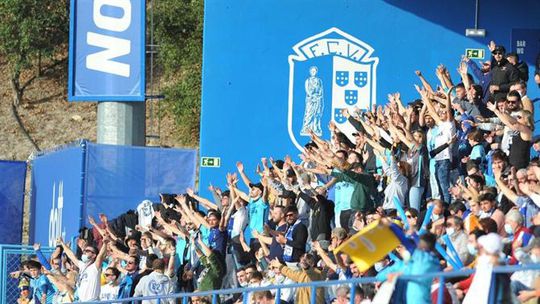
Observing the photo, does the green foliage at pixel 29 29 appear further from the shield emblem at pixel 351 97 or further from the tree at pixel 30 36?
the shield emblem at pixel 351 97

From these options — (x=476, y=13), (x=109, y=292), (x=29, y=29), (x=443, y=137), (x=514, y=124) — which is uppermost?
(x=29, y=29)

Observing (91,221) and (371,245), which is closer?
(371,245)

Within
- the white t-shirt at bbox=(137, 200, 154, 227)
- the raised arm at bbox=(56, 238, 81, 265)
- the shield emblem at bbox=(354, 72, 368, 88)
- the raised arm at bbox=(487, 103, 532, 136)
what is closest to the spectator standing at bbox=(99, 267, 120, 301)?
the raised arm at bbox=(56, 238, 81, 265)

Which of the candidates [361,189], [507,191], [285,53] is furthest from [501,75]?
[285,53]

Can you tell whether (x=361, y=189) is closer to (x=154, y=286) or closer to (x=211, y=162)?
(x=154, y=286)

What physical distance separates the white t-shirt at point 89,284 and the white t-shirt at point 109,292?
0.12 m

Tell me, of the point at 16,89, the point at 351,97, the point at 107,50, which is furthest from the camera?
the point at 16,89

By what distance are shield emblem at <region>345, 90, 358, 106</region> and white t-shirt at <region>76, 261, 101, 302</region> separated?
723cm

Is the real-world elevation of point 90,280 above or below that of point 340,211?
below

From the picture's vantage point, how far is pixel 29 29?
3950 centimetres

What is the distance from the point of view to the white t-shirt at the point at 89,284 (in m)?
18.3

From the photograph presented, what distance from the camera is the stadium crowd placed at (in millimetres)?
14062

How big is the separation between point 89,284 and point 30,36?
2235cm

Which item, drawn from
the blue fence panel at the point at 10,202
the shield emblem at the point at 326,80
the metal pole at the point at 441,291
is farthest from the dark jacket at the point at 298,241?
the blue fence panel at the point at 10,202
